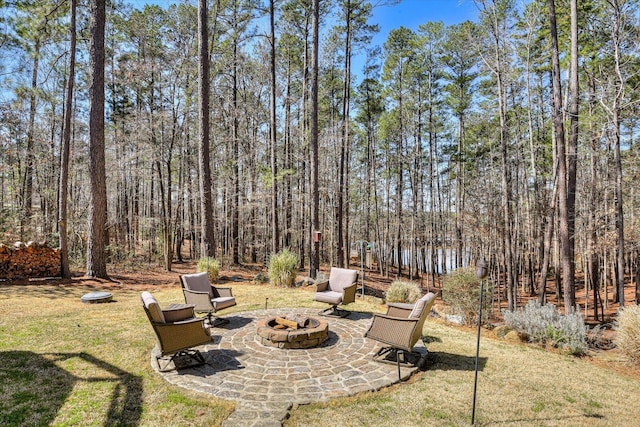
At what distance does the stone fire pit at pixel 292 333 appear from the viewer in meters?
4.41

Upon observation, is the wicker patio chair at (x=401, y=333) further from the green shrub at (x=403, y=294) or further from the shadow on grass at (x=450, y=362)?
the green shrub at (x=403, y=294)

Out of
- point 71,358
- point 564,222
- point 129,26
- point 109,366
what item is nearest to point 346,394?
point 109,366

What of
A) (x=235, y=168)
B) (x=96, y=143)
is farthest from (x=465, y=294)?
(x=235, y=168)

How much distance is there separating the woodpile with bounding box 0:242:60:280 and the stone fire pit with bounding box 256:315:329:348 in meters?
7.96

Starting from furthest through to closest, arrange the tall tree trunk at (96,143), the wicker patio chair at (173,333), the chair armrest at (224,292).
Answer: the tall tree trunk at (96,143)
the chair armrest at (224,292)
the wicker patio chair at (173,333)

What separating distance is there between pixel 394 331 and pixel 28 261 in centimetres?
1030

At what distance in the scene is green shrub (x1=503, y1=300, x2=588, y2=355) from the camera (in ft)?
16.6

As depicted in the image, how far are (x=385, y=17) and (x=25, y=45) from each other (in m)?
13.8

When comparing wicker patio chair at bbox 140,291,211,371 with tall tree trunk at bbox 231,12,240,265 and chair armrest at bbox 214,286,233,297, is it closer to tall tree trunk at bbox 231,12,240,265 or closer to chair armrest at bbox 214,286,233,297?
chair armrest at bbox 214,286,233,297

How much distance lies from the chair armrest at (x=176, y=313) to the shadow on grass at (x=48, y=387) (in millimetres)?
750

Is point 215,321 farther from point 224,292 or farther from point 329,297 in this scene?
point 329,297

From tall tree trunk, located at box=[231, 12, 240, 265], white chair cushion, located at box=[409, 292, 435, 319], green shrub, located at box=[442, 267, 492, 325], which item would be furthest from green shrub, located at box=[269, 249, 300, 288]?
tall tree trunk, located at box=[231, 12, 240, 265]

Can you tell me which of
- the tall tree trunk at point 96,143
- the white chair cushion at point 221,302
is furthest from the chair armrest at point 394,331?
the tall tree trunk at point 96,143

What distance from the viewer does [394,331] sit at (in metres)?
3.93
